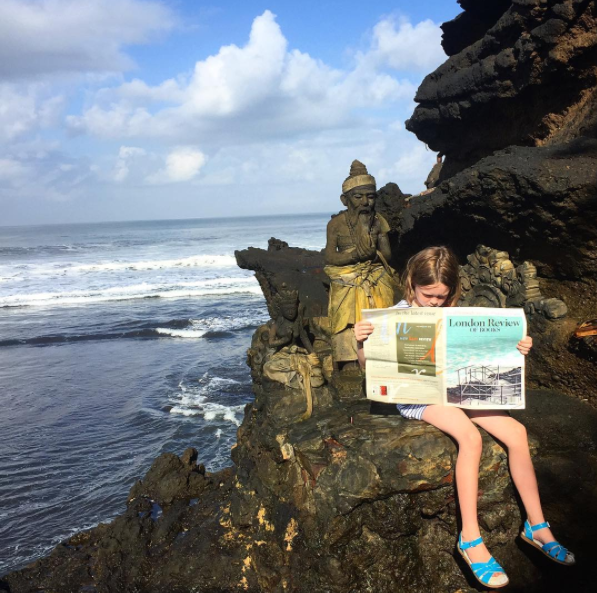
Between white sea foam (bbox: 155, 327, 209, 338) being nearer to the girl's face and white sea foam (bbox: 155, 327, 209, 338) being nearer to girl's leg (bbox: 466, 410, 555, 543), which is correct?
the girl's face

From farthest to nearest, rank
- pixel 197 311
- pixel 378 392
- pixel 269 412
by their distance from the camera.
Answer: pixel 197 311 → pixel 269 412 → pixel 378 392

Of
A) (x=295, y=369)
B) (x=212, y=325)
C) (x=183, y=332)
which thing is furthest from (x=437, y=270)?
(x=212, y=325)

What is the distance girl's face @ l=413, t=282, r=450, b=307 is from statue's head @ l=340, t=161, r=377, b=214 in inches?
97.0

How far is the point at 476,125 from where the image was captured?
9102 mm

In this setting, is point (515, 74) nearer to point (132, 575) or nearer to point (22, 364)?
point (132, 575)

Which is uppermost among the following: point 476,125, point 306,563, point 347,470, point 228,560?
point 476,125

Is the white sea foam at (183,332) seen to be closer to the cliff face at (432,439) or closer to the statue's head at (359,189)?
the cliff face at (432,439)

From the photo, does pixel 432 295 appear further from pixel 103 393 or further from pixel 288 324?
pixel 103 393

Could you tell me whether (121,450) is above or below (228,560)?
below

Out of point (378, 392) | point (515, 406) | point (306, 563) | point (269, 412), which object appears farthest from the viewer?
point (269, 412)

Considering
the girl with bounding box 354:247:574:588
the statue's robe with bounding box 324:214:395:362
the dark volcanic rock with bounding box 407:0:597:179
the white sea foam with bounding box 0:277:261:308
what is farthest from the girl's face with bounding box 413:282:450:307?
the white sea foam with bounding box 0:277:261:308

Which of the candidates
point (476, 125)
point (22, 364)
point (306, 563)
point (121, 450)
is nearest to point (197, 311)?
point (22, 364)

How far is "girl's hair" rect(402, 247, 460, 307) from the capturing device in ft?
11.5

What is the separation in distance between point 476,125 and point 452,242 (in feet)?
9.47
